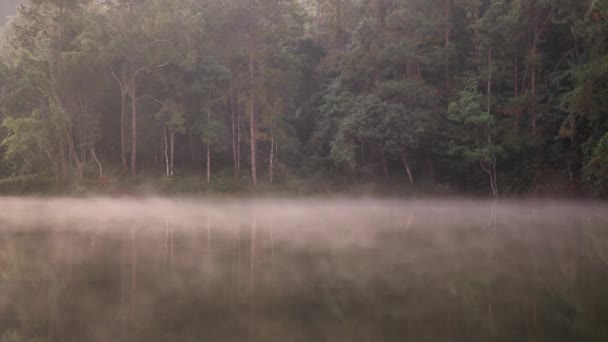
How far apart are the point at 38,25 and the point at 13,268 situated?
28523mm

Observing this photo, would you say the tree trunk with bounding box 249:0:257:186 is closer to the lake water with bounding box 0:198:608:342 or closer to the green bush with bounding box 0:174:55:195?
the green bush with bounding box 0:174:55:195

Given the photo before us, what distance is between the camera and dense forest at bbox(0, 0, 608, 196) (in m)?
30.6

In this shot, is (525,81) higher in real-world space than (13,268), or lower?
higher

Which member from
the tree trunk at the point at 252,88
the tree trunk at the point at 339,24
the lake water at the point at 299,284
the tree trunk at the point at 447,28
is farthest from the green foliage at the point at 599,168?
the tree trunk at the point at 339,24

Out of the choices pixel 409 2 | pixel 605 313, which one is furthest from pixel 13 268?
pixel 409 2

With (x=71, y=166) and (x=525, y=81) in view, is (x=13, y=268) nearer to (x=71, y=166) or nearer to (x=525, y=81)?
(x=71, y=166)

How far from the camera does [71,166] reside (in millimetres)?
32688

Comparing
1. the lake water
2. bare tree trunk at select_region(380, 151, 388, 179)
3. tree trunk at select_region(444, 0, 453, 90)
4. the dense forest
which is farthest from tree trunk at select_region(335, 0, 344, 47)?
the lake water

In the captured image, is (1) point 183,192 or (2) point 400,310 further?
(1) point 183,192

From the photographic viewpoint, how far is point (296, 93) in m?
38.9

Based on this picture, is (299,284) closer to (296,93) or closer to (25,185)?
(25,185)

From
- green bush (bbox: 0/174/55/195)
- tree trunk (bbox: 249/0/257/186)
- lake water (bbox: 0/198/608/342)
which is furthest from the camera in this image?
tree trunk (bbox: 249/0/257/186)

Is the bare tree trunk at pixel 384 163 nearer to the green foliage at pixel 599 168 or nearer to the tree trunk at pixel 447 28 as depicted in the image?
the tree trunk at pixel 447 28

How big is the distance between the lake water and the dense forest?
57.9 ft
